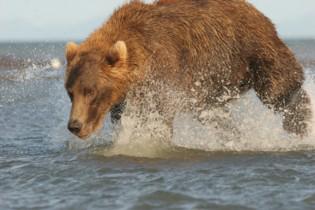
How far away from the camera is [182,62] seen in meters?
8.82

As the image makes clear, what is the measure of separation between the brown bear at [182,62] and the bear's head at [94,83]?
0.01 m

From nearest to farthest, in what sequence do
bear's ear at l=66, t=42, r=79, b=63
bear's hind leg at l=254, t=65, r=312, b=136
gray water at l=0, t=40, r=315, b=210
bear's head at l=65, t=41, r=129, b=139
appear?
gray water at l=0, t=40, r=315, b=210, bear's head at l=65, t=41, r=129, b=139, bear's ear at l=66, t=42, r=79, b=63, bear's hind leg at l=254, t=65, r=312, b=136

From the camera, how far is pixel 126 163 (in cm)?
804

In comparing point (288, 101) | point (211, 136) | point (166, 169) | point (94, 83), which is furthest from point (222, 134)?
point (94, 83)

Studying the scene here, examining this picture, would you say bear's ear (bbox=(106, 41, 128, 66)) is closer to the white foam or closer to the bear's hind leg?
the white foam

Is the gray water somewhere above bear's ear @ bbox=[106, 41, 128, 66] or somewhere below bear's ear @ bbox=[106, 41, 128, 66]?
below

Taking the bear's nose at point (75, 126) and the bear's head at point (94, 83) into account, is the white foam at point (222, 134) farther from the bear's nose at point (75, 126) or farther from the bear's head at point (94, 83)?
the bear's nose at point (75, 126)

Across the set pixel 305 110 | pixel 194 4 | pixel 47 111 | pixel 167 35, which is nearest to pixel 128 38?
pixel 167 35

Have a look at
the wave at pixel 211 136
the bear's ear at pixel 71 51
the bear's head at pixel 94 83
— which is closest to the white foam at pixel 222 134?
the wave at pixel 211 136

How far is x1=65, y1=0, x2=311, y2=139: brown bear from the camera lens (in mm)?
8195

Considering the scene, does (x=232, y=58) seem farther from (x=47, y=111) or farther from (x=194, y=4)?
(x=47, y=111)

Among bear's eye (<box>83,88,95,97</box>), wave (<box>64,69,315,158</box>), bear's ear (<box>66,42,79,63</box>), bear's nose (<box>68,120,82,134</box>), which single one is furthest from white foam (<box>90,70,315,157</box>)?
bear's ear (<box>66,42,79,63</box>)

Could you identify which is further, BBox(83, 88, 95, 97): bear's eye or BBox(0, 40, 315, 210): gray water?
BBox(83, 88, 95, 97): bear's eye

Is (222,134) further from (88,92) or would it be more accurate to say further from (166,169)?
(88,92)
